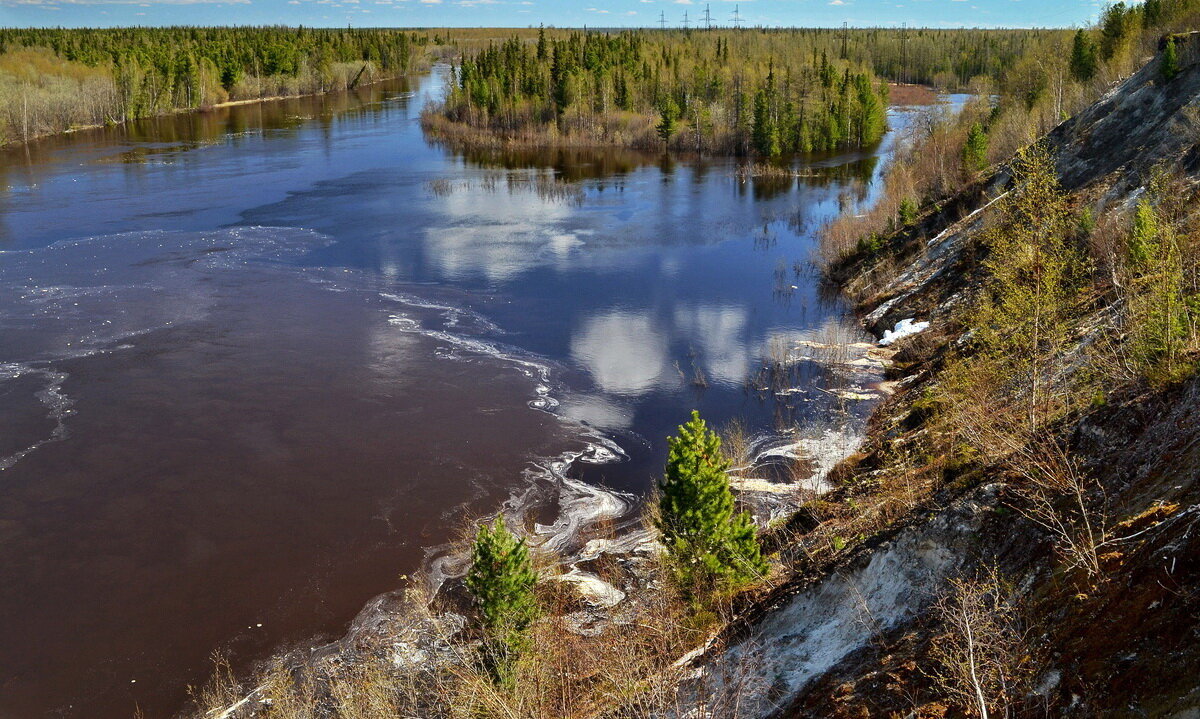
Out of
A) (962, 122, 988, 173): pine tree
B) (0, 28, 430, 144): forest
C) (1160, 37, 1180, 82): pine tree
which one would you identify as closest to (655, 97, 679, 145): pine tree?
(962, 122, 988, 173): pine tree

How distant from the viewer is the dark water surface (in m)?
22.8

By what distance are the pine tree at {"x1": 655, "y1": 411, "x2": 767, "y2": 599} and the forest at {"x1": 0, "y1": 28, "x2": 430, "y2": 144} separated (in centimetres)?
9288

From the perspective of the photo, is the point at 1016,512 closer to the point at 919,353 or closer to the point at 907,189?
the point at 919,353

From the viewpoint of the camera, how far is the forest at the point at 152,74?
314 ft

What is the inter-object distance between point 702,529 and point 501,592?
15.5 feet

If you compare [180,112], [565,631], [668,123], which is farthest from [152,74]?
[565,631]

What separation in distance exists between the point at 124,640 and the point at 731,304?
29.9 metres

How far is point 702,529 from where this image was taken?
19.2 m

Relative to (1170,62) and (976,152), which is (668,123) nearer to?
(976,152)

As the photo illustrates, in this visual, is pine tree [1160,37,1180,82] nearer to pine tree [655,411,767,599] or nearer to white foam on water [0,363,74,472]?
pine tree [655,411,767,599]

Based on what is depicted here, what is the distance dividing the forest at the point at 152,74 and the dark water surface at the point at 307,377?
35339 mm

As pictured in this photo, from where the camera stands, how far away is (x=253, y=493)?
27062mm

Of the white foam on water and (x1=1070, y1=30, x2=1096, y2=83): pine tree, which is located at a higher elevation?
(x1=1070, y1=30, x2=1096, y2=83): pine tree

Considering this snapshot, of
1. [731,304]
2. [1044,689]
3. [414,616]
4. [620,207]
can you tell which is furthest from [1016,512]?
[620,207]
